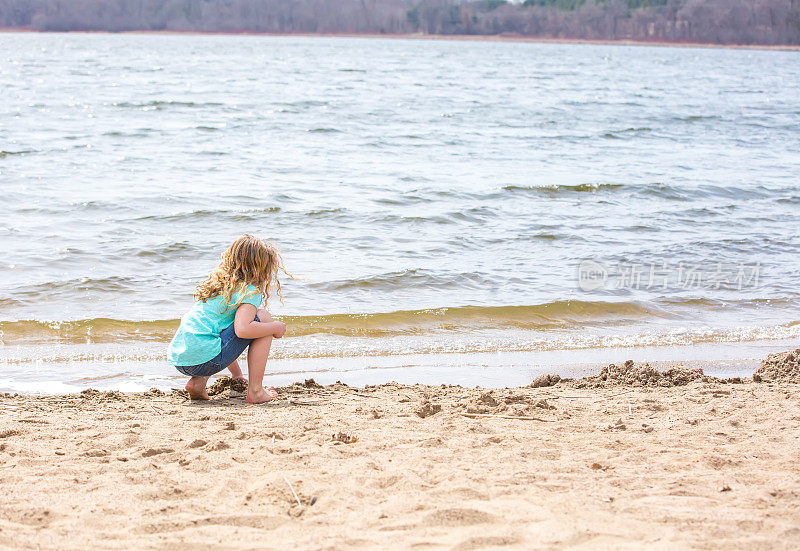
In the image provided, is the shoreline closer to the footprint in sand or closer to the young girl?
the young girl

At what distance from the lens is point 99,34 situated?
10419 cm

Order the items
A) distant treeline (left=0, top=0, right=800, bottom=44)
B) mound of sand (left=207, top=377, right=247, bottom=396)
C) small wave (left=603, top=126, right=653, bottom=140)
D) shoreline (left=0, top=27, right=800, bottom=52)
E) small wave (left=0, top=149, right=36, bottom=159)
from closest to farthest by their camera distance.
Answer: mound of sand (left=207, top=377, right=247, bottom=396) → small wave (left=0, top=149, right=36, bottom=159) → small wave (left=603, top=126, right=653, bottom=140) → distant treeline (left=0, top=0, right=800, bottom=44) → shoreline (left=0, top=27, right=800, bottom=52)

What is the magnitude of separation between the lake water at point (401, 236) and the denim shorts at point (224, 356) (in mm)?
978

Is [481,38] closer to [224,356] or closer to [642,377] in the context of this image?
[642,377]

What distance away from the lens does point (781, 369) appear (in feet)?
15.7

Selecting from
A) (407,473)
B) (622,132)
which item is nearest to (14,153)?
(407,473)

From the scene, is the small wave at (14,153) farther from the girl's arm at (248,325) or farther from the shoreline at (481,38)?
the shoreline at (481,38)

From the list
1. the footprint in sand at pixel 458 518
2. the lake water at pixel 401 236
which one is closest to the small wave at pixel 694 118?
the lake water at pixel 401 236

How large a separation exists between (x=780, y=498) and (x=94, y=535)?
231 centimetres

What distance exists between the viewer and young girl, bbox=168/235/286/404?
4062 mm

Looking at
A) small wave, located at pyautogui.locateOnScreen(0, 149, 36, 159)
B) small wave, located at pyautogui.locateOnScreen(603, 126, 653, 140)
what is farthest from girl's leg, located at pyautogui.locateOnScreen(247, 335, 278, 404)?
small wave, located at pyautogui.locateOnScreen(603, 126, 653, 140)

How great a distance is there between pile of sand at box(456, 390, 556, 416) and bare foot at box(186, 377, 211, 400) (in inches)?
55.7

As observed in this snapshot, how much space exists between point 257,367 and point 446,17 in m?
114

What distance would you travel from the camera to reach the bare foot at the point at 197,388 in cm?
420
